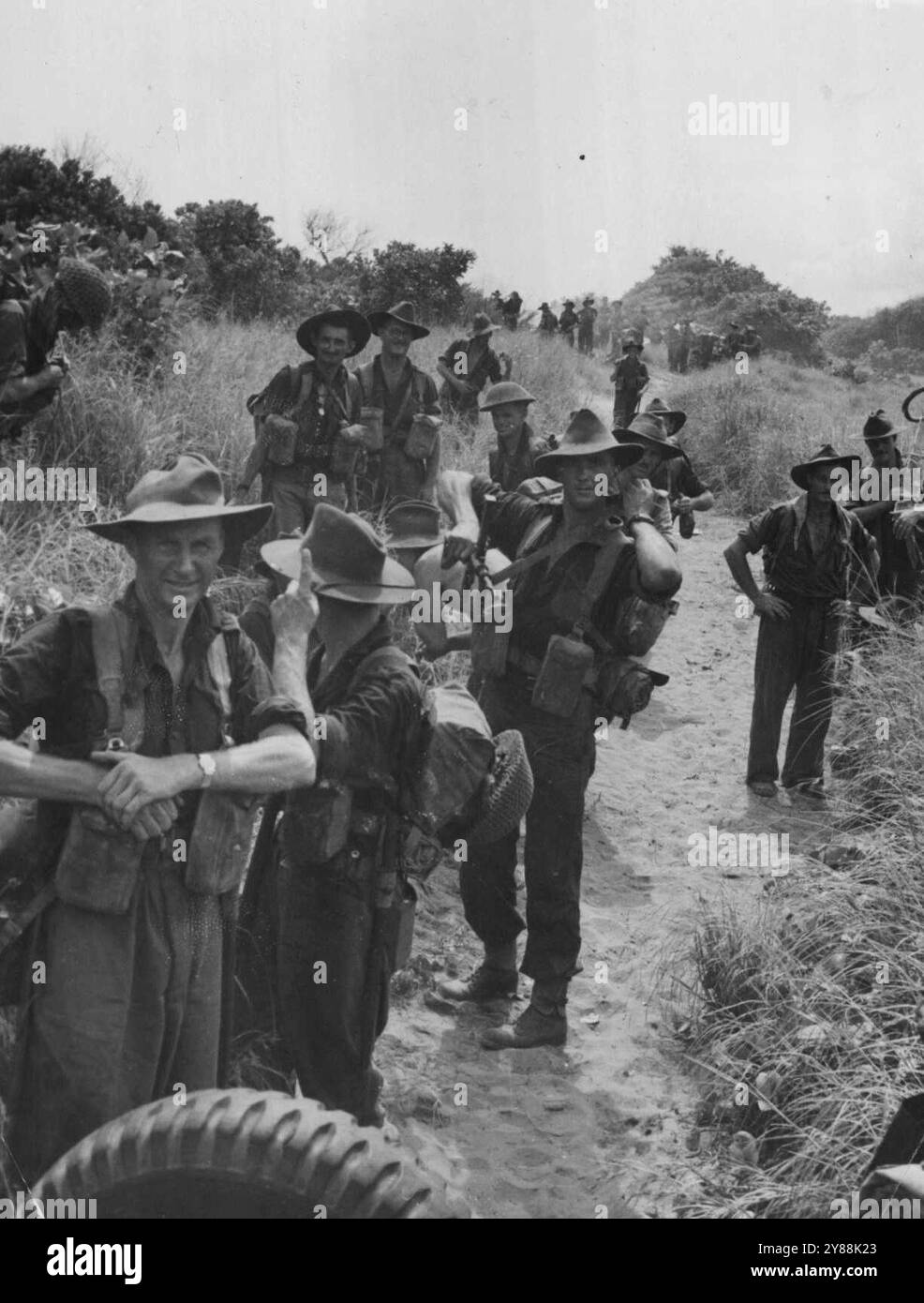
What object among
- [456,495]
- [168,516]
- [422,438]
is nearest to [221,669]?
[168,516]

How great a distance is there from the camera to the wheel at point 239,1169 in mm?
2207

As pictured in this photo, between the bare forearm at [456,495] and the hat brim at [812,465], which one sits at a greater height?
the hat brim at [812,465]

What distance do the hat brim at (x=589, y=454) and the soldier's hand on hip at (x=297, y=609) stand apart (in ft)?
6.26

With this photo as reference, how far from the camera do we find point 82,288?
6.69m

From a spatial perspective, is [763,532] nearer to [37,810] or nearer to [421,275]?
[37,810]

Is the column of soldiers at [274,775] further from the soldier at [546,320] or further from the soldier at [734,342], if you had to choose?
the soldier at [546,320]

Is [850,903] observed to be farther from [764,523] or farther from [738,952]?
[764,523]

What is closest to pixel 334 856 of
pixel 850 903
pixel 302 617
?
pixel 302 617

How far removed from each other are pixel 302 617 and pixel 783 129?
13.9ft

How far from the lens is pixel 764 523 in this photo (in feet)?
24.8

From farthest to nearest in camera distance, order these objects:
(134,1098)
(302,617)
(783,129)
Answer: (783,129), (302,617), (134,1098)

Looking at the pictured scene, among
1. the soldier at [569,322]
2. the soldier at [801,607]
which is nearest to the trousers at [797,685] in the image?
the soldier at [801,607]

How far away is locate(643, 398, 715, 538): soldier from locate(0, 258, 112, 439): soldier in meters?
3.62
